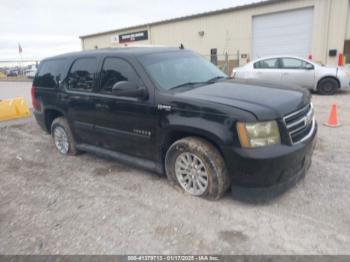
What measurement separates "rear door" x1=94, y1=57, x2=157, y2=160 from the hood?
0.62 metres

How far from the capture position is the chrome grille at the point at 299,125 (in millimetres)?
3099

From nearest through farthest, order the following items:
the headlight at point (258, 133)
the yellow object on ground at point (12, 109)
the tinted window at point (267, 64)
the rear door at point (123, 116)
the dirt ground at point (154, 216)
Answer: the dirt ground at point (154, 216) < the headlight at point (258, 133) < the rear door at point (123, 116) < the yellow object on ground at point (12, 109) < the tinted window at point (267, 64)

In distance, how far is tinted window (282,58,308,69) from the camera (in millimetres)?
10633

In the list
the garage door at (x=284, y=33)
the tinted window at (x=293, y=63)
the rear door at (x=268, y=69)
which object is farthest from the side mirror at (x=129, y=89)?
the garage door at (x=284, y=33)

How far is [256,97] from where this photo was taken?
3240mm

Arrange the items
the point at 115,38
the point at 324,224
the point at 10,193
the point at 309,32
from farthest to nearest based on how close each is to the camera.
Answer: the point at 115,38 < the point at 309,32 < the point at 10,193 < the point at 324,224

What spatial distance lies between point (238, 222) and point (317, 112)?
5947 millimetres

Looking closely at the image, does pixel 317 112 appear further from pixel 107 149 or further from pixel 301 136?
pixel 107 149

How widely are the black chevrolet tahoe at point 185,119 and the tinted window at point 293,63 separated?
24.5ft

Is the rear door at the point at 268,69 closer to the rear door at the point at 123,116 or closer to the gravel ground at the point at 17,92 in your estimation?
the rear door at the point at 123,116

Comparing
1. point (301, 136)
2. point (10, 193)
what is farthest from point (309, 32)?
point (10, 193)

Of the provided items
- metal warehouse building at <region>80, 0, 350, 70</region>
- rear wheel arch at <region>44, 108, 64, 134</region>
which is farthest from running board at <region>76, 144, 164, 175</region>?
metal warehouse building at <region>80, 0, 350, 70</region>

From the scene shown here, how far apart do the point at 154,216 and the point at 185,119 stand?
116 cm

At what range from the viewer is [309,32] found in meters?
16.5
